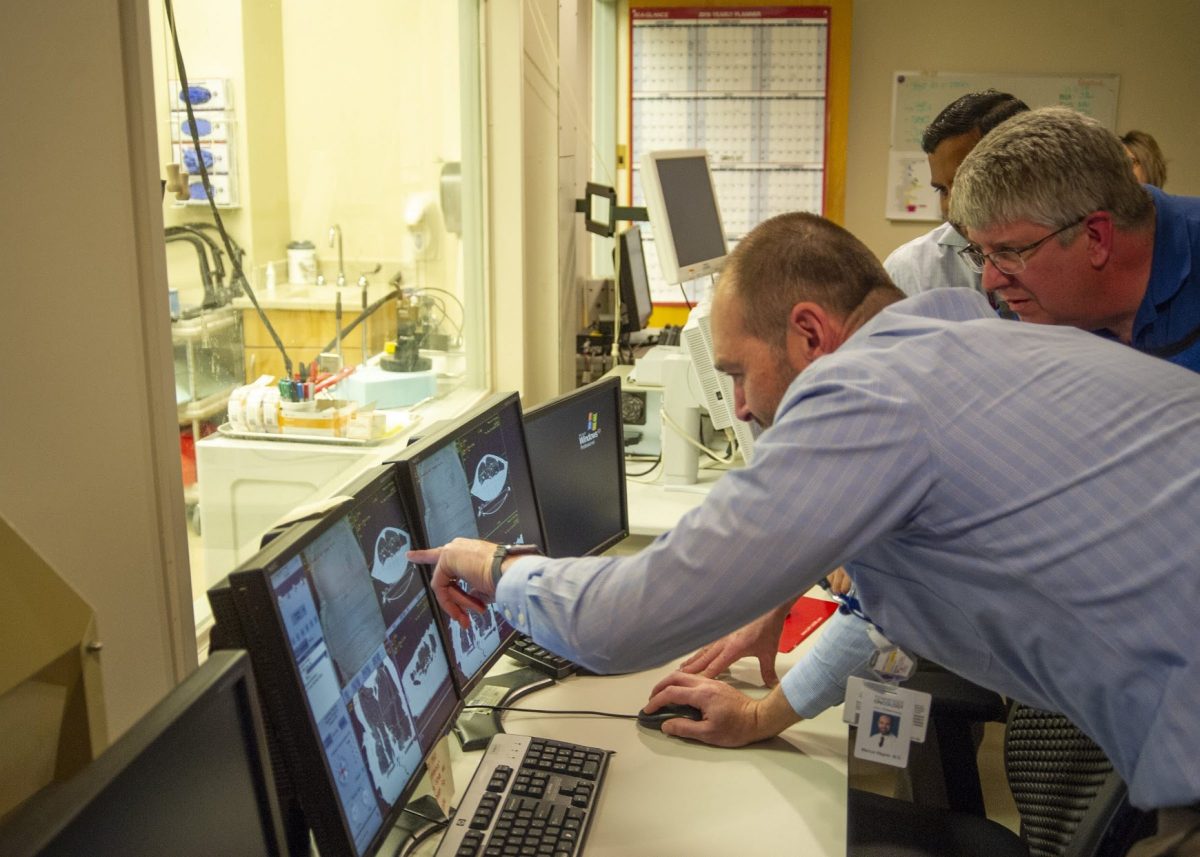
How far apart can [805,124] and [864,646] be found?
12.3 ft

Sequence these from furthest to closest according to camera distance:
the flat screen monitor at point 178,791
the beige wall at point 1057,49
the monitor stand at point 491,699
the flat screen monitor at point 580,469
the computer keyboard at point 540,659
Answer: the beige wall at point 1057,49 < the flat screen monitor at point 580,469 < the computer keyboard at point 540,659 < the monitor stand at point 491,699 < the flat screen monitor at point 178,791

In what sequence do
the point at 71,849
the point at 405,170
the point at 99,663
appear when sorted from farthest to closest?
the point at 405,170, the point at 99,663, the point at 71,849

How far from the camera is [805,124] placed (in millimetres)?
4906

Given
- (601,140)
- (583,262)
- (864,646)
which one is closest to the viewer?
(864,646)

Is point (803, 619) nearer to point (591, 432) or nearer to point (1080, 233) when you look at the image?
point (591, 432)

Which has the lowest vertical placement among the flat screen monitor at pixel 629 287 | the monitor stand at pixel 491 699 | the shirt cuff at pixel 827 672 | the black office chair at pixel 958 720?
the black office chair at pixel 958 720

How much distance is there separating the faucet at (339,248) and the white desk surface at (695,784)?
4.71ft

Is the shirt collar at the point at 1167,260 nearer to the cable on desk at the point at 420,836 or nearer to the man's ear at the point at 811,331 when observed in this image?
the man's ear at the point at 811,331

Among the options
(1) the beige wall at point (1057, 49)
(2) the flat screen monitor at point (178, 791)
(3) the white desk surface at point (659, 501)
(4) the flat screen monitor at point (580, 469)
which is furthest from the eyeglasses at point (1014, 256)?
(1) the beige wall at point (1057, 49)

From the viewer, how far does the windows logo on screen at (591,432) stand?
1.99m

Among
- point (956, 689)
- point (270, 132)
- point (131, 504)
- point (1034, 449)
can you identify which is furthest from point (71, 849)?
point (270, 132)

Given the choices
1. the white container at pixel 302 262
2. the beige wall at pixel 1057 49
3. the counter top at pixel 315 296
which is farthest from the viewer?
the beige wall at pixel 1057 49

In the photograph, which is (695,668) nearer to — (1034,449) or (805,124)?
(1034,449)

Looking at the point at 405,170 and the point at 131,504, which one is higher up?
the point at 405,170
